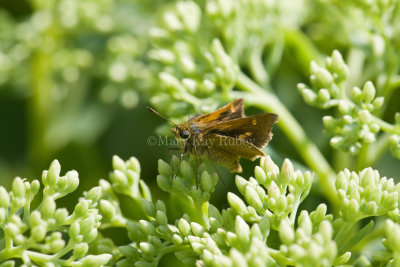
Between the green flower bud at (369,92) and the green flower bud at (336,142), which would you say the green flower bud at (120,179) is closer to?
the green flower bud at (336,142)

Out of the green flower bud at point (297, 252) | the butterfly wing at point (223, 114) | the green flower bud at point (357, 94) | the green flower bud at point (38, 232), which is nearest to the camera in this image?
the green flower bud at point (297, 252)

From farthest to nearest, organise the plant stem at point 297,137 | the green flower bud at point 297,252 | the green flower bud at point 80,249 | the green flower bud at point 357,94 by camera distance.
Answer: the plant stem at point 297,137 → the green flower bud at point 357,94 → the green flower bud at point 80,249 → the green flower bud at point 297,252

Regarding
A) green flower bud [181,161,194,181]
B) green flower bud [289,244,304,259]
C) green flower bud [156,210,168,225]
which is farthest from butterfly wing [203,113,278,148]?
green flower bud [289,244,304,259]

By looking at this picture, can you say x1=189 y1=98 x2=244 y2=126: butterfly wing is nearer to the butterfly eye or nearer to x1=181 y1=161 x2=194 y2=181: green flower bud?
the butterfly eye

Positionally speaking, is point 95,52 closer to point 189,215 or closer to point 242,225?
point 189,215

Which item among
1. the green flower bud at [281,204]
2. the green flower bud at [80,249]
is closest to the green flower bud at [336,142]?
the green flower bud at [281,204]

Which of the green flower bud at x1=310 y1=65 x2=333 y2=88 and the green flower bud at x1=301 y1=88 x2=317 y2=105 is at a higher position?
the green flower bud at x1=310 y1=65 x2=333 y2=88

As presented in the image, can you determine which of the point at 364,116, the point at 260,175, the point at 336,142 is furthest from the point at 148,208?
the point at 364,116
